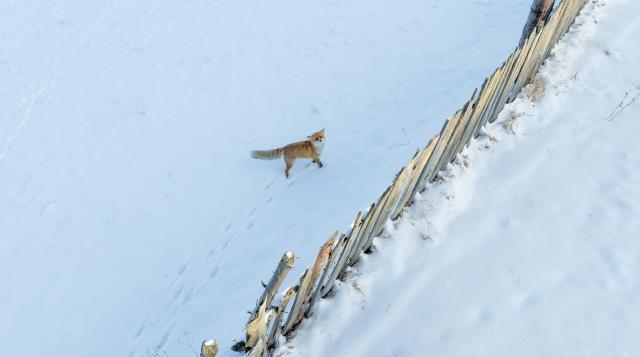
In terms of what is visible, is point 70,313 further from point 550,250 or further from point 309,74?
point 309,74

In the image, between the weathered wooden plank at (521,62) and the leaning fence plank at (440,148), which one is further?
the weathered wooden plank at (521,62)

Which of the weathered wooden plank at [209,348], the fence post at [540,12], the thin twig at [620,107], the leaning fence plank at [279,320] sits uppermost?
the fence post at [540,12]

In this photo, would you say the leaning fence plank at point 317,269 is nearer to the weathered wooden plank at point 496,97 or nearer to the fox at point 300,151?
the weathered wooden plank at point 496,97

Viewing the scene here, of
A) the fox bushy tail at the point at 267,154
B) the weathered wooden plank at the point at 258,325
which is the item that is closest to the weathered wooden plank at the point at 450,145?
the weathered wooden plank at the point at 258,325

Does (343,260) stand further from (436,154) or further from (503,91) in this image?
(503,91)

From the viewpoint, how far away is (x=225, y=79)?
10.2 meters

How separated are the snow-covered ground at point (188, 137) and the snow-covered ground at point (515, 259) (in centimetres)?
119

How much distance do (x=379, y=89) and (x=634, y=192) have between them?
5.40 metres

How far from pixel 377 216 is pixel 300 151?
3.51 meters

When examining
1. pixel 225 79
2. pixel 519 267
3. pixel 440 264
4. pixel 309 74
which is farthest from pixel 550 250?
pixel 225 79

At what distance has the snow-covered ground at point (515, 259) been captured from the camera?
146 inches

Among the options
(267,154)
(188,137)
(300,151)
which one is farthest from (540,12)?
(188,137)

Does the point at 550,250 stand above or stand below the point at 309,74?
above

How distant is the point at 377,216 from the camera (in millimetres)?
3914
